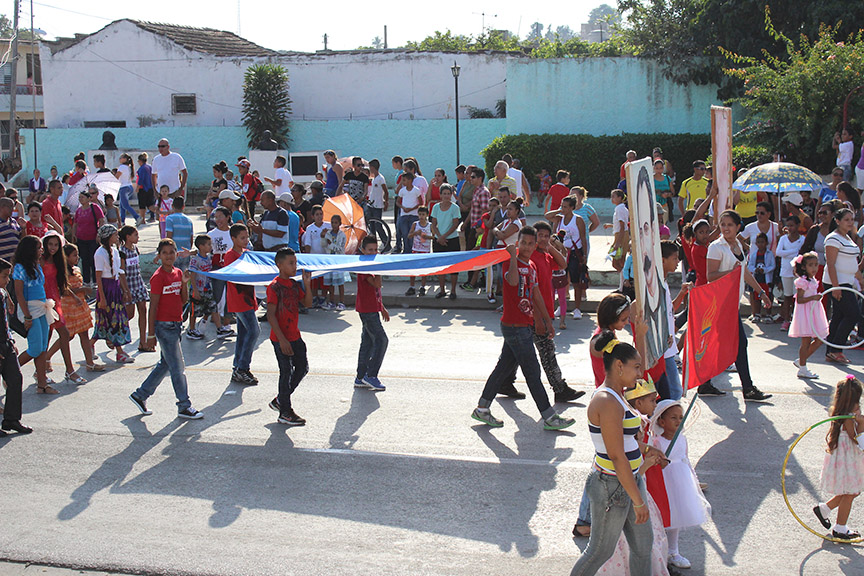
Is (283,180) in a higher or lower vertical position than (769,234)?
higher

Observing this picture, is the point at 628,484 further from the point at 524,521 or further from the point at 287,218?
the point at 287,218

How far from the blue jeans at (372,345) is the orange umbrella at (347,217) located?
5053 millimetres

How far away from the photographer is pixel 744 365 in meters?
8.79

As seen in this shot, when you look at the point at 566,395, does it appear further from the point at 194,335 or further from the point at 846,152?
the point at 846,152

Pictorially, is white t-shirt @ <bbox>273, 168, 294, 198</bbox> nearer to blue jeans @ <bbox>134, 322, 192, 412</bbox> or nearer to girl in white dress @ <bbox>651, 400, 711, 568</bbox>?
blue jeans @ <bbox>134, 322, 192, 412</bbox>

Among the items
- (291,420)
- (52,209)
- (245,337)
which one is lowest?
(291,420)

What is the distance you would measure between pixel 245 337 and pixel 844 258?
7263 millimetres

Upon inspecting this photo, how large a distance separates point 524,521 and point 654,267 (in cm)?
209

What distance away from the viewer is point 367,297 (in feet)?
31.2

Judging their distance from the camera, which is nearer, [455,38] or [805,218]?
[805,218]

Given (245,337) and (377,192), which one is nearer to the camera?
(245,337)

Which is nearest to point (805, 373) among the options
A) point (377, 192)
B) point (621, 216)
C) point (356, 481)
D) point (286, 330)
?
point (621, 216)

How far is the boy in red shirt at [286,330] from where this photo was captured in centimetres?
839

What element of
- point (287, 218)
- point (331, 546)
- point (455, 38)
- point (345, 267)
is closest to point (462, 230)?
point (287, 218)
